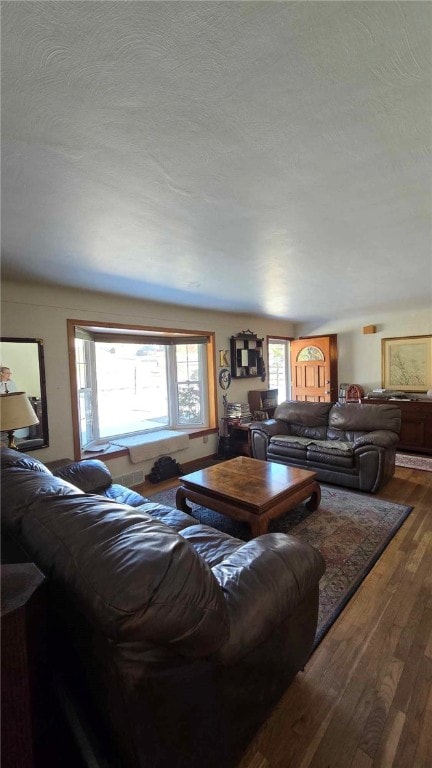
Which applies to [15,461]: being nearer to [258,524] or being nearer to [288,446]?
[258,524]

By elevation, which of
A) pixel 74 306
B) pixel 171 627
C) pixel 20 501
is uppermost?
pixel 74 306

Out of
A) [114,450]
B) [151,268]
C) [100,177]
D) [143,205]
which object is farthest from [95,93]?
[114,450]

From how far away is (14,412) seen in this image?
7.69ft

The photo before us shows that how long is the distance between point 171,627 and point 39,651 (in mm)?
554

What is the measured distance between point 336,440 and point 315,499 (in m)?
1.21

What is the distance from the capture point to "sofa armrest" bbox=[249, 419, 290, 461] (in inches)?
163

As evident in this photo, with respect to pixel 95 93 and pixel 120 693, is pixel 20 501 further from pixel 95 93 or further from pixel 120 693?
pixel 95 93

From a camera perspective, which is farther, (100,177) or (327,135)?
(100,177)

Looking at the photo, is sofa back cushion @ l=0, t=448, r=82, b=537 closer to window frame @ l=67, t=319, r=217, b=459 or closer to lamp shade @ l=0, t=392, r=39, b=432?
lamp shade @ l=0, t=392, r=39, b=432

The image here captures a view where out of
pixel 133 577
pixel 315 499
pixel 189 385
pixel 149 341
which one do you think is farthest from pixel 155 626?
pixel 189 385

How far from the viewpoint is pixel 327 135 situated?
1153 mm

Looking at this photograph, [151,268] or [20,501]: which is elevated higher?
[151,268]

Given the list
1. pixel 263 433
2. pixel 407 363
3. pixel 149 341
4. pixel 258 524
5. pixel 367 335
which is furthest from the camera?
pixel 367 335

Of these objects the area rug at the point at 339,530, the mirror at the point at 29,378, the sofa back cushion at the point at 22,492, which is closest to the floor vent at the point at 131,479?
the area rug at the point at 339,530
